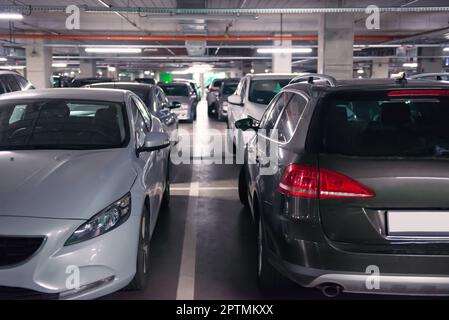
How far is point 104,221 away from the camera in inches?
126

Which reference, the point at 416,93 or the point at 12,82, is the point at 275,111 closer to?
the point at 416,93

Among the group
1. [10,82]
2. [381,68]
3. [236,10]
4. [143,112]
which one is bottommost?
[143,112]

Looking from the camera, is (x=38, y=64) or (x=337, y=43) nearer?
(x=337, y=43)

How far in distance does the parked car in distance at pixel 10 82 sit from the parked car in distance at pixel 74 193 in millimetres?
3940

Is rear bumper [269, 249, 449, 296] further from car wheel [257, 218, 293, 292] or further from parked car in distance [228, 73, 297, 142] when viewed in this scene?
parked car in distance [228, 73, 297, 142]

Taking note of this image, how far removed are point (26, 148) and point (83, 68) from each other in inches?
1200

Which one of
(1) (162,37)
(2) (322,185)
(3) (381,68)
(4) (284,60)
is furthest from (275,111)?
A: (3) (381,68)

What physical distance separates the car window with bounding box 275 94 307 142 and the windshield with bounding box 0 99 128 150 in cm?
134

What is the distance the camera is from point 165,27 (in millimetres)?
21562

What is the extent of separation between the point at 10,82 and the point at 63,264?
6.58 metres

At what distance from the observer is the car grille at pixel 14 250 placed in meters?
2.93

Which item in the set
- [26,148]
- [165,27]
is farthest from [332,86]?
[165,27]

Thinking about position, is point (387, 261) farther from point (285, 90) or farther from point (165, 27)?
point (165, 27)
